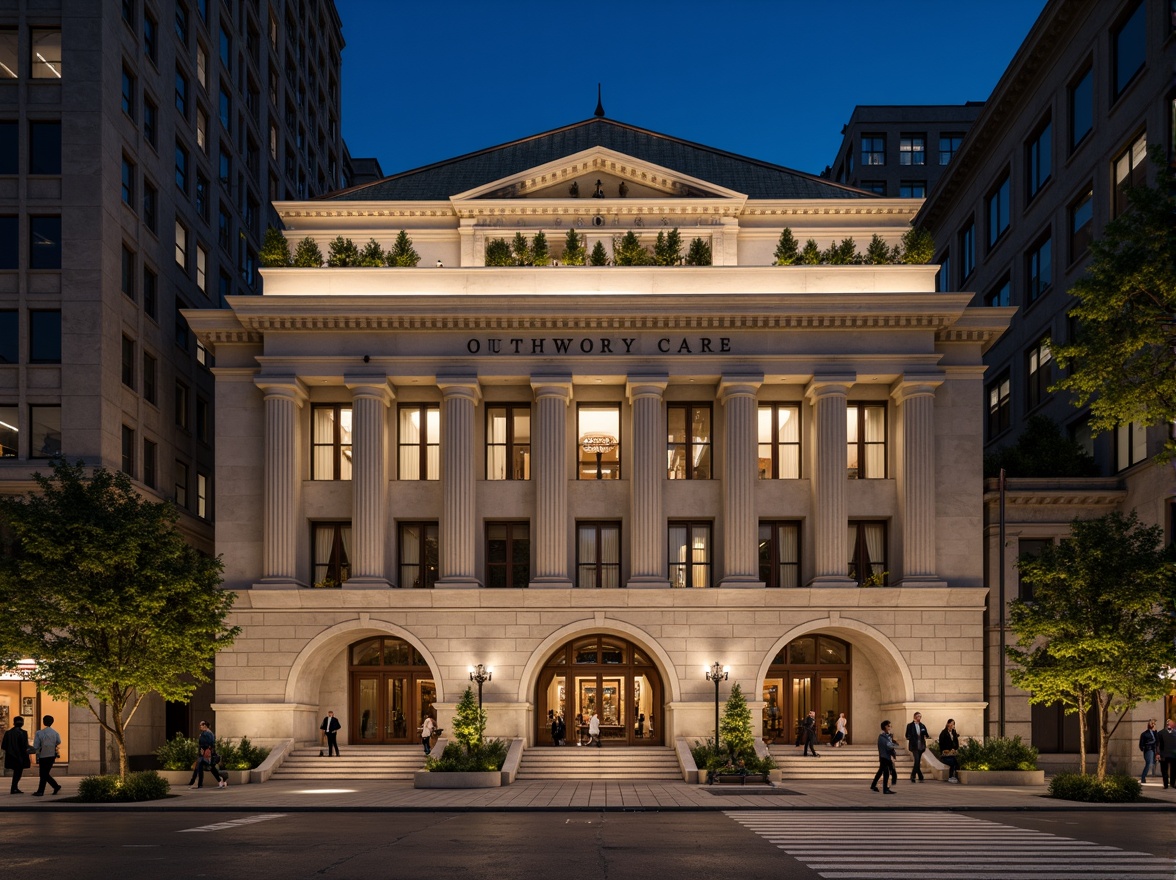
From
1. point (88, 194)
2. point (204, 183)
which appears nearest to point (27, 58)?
point (88, 194)

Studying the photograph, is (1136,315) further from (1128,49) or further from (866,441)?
(1128,49)

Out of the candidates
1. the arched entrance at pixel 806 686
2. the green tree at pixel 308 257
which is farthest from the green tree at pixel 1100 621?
the green tree at pixel 308 257

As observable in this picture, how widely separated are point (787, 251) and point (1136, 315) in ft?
74.2

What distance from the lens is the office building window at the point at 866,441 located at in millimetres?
43469

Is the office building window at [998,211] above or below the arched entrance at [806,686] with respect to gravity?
above

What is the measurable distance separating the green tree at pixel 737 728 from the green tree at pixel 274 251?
22.9 metres

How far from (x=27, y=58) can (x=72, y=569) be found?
2084cm

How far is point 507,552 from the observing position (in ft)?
142

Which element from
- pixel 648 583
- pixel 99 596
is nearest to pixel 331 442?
pixel 648 583

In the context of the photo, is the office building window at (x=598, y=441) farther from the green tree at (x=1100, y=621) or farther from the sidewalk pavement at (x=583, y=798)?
the green tree at (x=1100, y=621)

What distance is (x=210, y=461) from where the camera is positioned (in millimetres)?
53375

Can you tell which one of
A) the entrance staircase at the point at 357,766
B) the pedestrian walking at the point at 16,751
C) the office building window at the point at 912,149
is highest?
the office building window at the point at 912,149

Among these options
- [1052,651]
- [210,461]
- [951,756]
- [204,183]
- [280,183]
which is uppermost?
[280,183]

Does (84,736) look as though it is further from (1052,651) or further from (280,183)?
(280,183)
